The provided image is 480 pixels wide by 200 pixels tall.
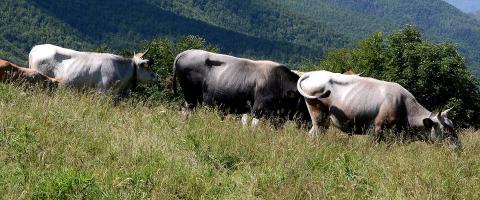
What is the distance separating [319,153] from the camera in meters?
7.46

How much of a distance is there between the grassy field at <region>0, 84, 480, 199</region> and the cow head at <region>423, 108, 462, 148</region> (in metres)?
1.50

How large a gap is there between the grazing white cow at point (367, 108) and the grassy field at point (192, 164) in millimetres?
1607

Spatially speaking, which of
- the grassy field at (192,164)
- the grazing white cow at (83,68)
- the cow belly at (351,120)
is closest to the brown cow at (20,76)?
the grazing white cow at (83,68)

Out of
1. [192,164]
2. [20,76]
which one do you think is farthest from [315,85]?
[20,76]

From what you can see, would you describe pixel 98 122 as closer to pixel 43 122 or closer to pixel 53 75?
pixel 43 122

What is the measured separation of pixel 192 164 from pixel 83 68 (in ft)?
28.5

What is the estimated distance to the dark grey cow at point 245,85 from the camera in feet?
37.8

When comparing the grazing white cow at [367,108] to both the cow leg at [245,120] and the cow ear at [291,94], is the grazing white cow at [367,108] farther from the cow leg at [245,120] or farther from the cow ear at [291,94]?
the cow leg at [245,120]

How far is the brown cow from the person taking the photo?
11.5 metres

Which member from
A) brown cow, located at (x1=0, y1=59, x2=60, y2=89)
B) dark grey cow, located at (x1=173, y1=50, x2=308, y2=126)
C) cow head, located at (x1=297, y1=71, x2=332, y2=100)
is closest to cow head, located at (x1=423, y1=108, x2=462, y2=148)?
cow head, located at (x1=297, y1=71, x2=332, y2=100)

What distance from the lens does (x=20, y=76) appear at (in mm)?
11859

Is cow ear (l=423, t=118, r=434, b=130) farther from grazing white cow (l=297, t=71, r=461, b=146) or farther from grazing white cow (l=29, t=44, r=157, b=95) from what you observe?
grazing white cow (l=29, t=44, r=157, b=95)

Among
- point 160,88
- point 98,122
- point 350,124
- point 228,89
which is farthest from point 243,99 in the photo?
point 160,88

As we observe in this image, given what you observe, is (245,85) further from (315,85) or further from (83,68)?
(83,68)
